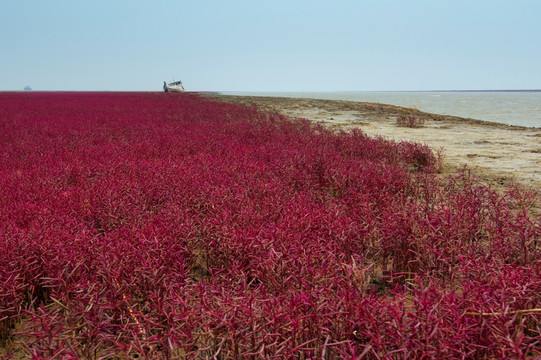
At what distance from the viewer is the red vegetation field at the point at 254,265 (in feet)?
6.50

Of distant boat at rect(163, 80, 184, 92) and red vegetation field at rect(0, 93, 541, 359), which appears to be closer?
red vegetation field at rect(0, 93, 541, 359)

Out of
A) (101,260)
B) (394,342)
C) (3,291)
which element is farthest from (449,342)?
(3,291)

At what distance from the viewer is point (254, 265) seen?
2963 millimetres

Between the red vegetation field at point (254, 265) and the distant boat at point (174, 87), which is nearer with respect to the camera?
the red vegetation field at point (254, 265)

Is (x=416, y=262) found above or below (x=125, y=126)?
below

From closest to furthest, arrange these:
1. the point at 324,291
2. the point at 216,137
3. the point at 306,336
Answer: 1. the point at 306,336
2. the point at 324,291
3. the point at 216,137

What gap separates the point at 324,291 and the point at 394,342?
1.85 feet

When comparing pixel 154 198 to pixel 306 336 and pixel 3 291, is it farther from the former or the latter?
pixel 306 336

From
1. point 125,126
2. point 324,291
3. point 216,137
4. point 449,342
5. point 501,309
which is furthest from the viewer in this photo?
point 125,126

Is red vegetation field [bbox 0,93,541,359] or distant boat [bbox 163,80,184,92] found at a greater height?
distant boat [bbox 163,80,184,92]

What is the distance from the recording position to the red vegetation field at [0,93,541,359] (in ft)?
6.50

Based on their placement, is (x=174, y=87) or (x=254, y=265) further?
(x=174, y=87)

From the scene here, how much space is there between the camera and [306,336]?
2.14m

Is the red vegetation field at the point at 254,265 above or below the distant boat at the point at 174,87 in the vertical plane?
below
